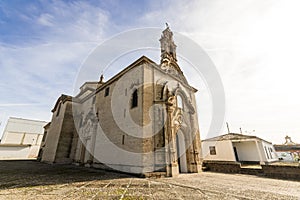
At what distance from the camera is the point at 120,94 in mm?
12234

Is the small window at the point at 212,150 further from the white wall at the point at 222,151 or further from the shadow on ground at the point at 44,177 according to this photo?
the shadow on ground at the point at 44,177

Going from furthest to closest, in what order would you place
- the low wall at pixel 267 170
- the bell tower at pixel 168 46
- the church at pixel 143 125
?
the bell tower at pixel 168 46, the low wall at pixel 267 170, the church at pixel 143 125

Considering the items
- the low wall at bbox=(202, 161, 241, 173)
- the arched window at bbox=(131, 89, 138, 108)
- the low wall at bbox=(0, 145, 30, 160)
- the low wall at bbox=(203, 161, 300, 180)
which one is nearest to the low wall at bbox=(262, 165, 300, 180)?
the low wall at bbox=(203, 161, 300, 180)

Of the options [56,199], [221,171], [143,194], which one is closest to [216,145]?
[221,171]

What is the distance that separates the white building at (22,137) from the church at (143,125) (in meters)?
23.4

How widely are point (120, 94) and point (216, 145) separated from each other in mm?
15554

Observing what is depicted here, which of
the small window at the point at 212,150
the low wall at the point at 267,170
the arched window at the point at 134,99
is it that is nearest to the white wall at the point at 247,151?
the small window at the point at 212,150

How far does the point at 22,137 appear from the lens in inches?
1512

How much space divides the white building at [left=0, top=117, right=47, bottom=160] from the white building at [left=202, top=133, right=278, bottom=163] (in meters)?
39.1

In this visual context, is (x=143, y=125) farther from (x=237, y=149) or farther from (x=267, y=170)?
(x=237, y=149)

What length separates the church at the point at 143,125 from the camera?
9.08 metres

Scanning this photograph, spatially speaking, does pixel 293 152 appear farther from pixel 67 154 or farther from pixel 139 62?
pixel 67 154

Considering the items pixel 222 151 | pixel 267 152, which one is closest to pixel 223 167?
pixel 222 151

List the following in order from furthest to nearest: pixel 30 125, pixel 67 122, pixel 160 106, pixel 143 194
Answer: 1. pixel 30 125
2. pixel 67 122
3. pixel 160 106
4. pixel 143 194
